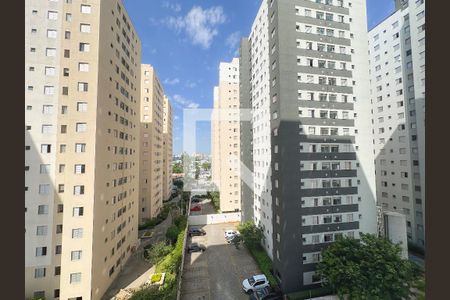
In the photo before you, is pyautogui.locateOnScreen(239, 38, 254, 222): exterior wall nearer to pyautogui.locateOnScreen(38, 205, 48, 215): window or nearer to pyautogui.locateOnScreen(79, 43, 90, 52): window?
pyautogui.locateOnScreen(79, 43, 90, 52): window

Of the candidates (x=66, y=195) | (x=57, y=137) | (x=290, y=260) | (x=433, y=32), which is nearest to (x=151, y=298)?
(x=66, y=195)

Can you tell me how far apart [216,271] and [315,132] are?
66.7ft

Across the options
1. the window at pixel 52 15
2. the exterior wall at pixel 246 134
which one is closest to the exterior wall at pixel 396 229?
the exterior wall at pixel 246 134

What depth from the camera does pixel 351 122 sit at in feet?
75.0

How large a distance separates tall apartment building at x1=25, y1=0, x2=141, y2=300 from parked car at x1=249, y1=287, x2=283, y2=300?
1502 cm

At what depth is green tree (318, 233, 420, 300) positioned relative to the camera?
15578 mm

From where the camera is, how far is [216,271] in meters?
24.4

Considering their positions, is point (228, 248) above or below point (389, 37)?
below

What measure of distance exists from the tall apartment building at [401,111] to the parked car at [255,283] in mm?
25624

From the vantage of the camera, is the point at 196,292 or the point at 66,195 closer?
the point at 66,195

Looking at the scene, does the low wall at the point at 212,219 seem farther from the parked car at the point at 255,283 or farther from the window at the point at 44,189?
the window at the point at 44,189

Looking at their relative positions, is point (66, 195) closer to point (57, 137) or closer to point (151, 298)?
point (57, 137)

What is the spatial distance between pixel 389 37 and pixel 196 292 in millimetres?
49287

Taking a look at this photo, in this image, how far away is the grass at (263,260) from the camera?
22244mm
